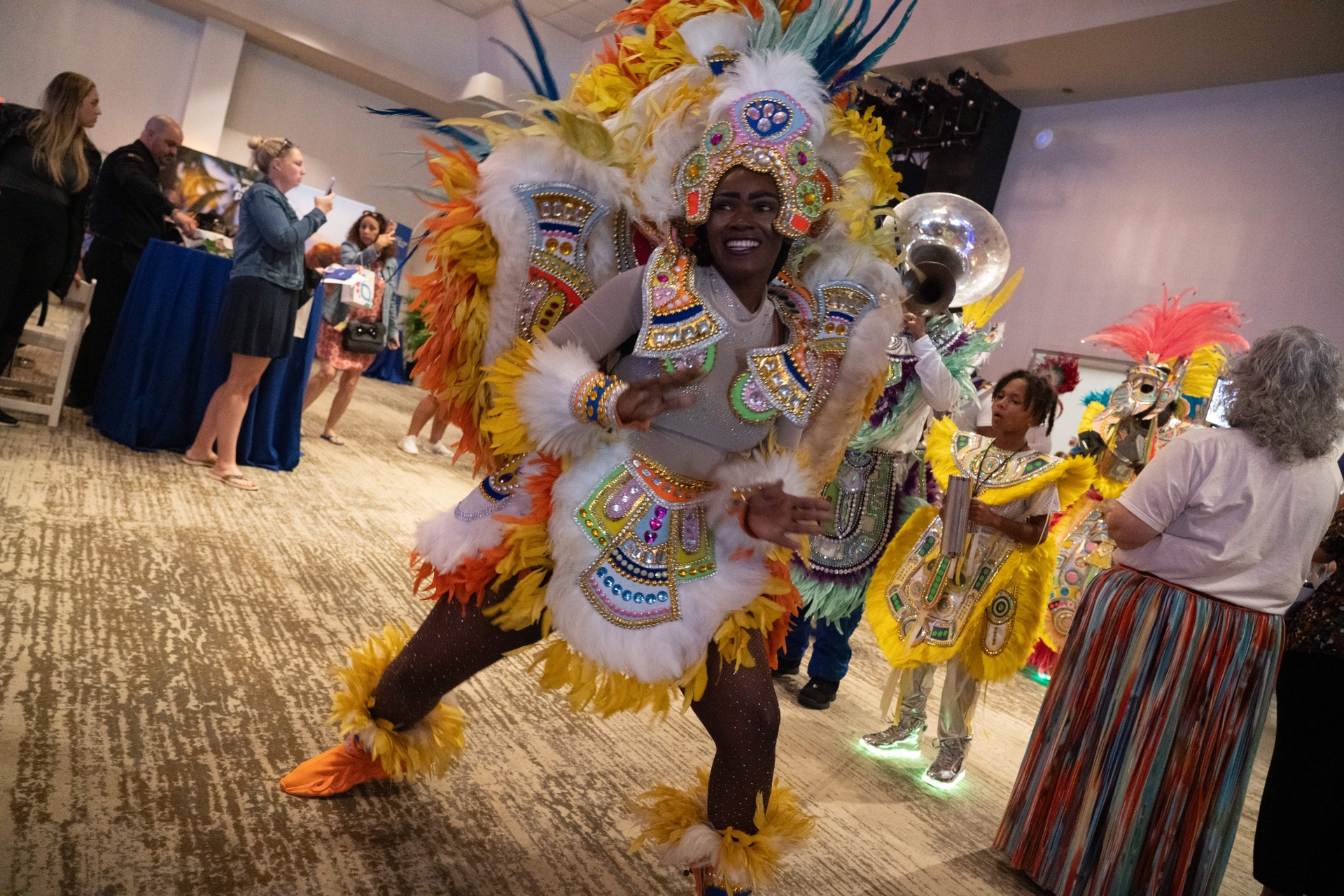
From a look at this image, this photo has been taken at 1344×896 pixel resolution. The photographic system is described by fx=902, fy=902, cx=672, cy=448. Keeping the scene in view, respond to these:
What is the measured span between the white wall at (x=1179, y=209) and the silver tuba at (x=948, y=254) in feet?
12.9

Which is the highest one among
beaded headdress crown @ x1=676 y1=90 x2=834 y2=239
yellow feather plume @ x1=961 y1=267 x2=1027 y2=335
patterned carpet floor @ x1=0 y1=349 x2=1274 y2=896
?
yellow feather plume @ x1=961 y1=267 x2=1027 y2=335

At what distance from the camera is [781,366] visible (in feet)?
6.01

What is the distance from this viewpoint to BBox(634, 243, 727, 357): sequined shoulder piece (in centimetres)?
176

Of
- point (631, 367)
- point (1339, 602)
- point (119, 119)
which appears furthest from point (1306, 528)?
point (119, 119)

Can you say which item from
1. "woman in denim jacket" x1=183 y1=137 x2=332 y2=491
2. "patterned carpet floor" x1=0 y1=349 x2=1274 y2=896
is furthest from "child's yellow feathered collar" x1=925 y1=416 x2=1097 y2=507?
"woman in denim jacket" x1=183 y1=137 x2=332 y2=491

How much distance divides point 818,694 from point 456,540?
226cm

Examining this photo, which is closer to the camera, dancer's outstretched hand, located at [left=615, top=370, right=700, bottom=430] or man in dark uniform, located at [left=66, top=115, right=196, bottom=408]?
dancer's outstretched hand, located at [left=615, top=370, right=700, bottom=430]

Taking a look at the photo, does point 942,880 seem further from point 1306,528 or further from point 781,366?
point 781,366

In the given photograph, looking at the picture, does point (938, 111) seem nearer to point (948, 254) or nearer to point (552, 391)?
point (948, 254)

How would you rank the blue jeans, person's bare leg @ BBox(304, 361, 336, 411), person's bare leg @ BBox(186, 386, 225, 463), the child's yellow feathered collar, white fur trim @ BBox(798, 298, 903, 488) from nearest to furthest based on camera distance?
white fur trim @ BBox(798, 298, 903, 488), the child's yellow feathered collar, the blue jeans, person's bare leg @ BBox(186, 386, 225, 463), person's bare leg @ BBox(304, 361, 336, 411)

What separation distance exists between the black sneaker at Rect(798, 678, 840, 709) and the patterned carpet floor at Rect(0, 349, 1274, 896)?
0.05m

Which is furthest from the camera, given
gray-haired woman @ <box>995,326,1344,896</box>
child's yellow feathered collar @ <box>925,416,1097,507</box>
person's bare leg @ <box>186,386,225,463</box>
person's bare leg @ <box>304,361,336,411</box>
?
person's bare leg @ <box>304,361,336,411</box>

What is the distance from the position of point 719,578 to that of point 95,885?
1.28m

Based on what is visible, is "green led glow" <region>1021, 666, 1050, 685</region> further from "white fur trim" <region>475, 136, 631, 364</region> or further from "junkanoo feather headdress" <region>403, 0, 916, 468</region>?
"white fur trim" <region>475, 136, 631, 364</region>
